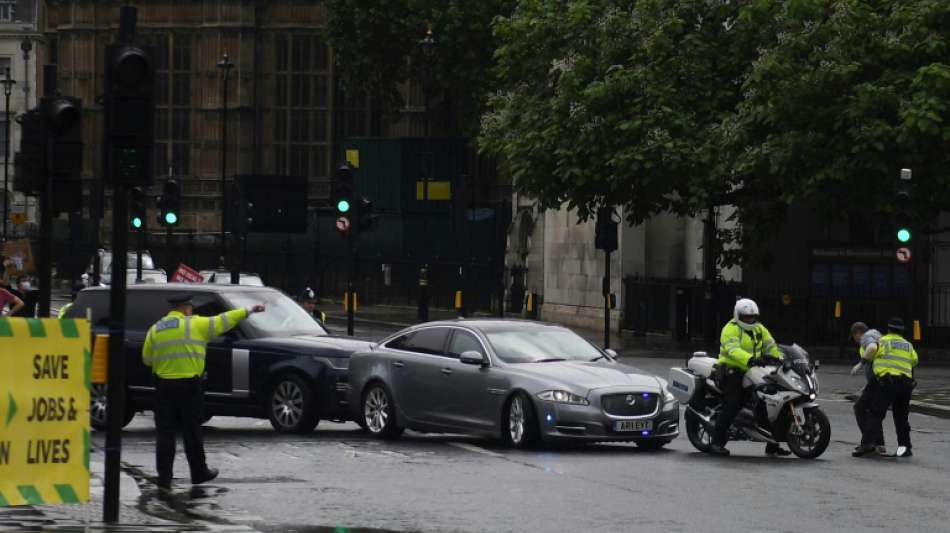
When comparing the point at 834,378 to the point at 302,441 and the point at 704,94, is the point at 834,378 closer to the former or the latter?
the point at 704,94

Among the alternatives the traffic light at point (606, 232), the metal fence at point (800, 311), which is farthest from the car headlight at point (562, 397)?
the metal fence at point (800, 311)

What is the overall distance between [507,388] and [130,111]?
8.34 metres

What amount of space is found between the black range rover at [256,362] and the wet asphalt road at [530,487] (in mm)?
394

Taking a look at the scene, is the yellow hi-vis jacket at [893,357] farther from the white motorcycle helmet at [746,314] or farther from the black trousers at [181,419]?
the black trousers at [181,419]

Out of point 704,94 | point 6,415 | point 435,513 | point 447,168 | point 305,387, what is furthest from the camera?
point 447,168

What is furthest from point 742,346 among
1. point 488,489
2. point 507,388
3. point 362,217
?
point 362,217

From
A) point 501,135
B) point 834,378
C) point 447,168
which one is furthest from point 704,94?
point 447,168

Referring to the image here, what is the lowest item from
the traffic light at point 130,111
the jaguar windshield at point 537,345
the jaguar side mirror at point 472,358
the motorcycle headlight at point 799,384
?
the motorcycle headlight at point 799,384

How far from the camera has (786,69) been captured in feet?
132

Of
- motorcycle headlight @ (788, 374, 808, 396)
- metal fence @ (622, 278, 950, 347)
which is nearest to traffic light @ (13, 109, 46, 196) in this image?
motorcycle headlight @ (788, 374, 808, 396)

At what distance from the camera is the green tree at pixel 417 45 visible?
7144 centimetres

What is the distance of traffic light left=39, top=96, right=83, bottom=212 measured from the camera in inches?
764

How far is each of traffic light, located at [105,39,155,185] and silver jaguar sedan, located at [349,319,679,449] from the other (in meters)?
7.97

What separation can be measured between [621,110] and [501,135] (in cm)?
445
